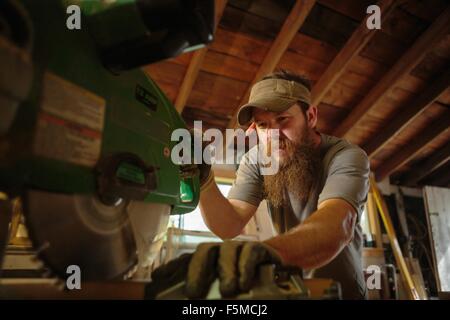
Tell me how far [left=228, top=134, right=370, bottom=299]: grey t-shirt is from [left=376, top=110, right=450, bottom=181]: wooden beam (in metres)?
3.11

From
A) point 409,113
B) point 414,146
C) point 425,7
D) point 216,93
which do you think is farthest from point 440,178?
point 216,93

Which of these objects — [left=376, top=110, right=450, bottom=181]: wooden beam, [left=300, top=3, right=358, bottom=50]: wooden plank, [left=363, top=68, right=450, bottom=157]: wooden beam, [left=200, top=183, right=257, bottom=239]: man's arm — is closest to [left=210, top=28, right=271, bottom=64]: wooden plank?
[left=300, top=3, right=358, bottom=50]: wooden plank

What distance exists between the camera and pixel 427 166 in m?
4.59

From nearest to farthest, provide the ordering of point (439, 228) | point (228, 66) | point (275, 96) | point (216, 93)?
point (275, 96), point (228, 66), point (216, 93), point (439, 228)

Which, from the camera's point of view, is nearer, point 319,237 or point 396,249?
point 319,237

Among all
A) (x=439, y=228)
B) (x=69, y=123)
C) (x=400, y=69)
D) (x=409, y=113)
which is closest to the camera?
(x=69, y=123)

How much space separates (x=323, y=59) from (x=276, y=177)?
1955mm

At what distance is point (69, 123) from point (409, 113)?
3857mm

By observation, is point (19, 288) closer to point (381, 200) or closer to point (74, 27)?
point (74, 27)

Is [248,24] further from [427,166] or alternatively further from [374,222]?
[427,166]

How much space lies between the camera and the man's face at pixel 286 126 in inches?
56.9

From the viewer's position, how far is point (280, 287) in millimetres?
511

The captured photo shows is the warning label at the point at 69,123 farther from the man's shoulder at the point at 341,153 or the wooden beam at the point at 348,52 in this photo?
the wooden beam at the point at 348,52

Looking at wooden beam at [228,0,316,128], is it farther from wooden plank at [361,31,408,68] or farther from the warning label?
the warning label
